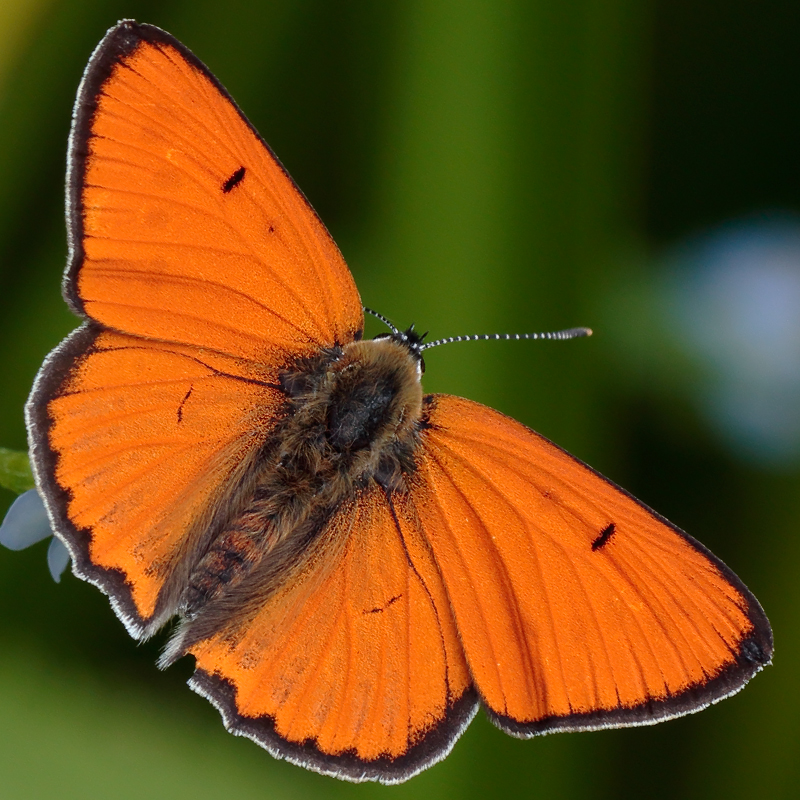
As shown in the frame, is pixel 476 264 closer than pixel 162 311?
No

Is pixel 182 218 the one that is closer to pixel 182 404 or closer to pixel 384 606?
pixel 182 404

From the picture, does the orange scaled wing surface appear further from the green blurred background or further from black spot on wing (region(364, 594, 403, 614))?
the green blurred background

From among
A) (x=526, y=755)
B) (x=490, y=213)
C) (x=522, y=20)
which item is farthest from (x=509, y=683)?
(x=522, y=20)

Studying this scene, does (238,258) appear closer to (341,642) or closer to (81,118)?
(81,118)

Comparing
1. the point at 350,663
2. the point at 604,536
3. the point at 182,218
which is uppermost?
the point at 182,218

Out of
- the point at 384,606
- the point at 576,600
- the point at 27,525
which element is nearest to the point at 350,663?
the point at 384,606

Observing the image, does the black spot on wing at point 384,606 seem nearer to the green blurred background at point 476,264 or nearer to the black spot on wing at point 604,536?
the black spot on wing at point 604,536
